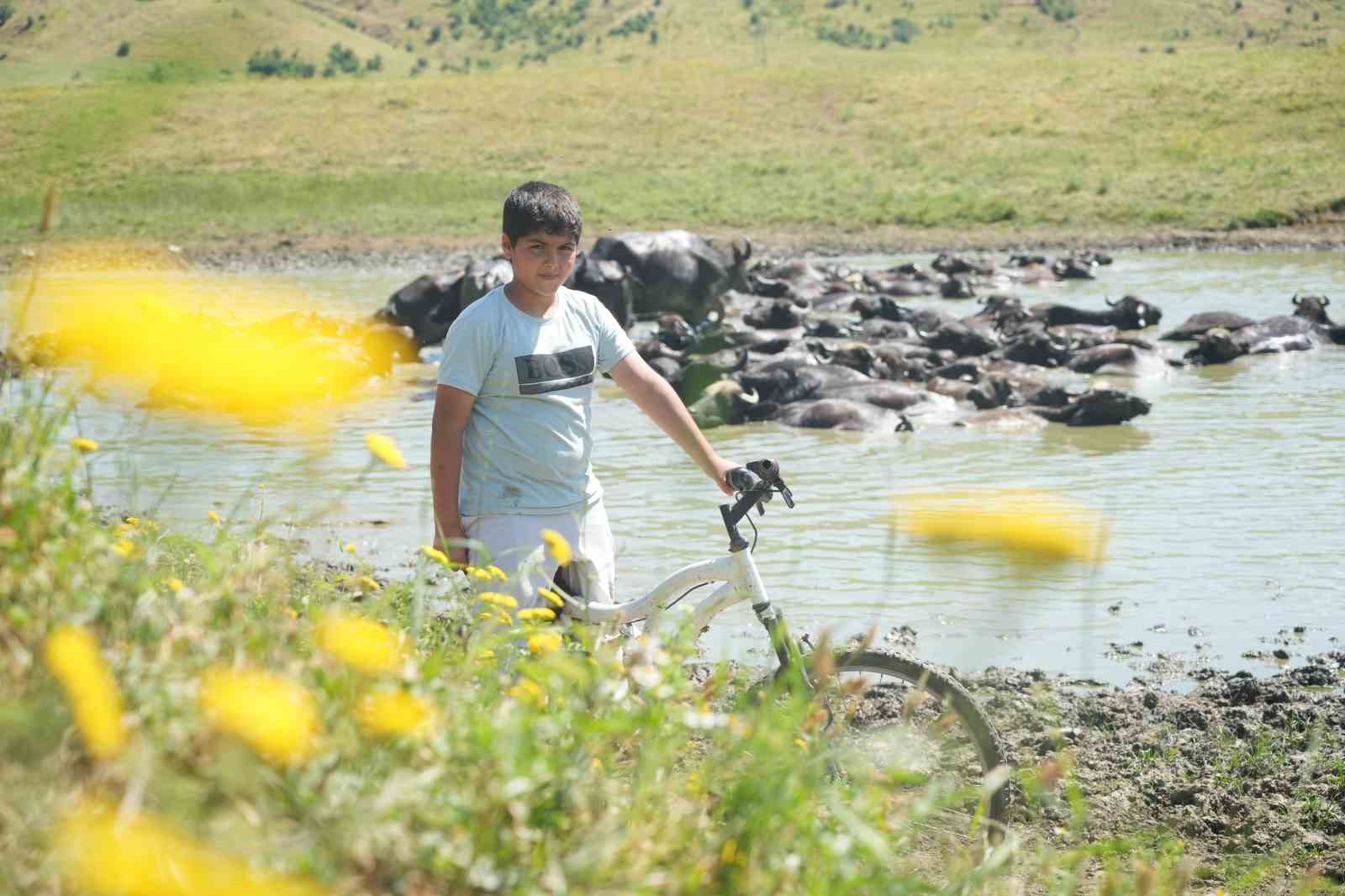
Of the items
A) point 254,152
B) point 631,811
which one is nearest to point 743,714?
point 631,811

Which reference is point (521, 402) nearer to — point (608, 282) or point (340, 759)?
point (340, 759)

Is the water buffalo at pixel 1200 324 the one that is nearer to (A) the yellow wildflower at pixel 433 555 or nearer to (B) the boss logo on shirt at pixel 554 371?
(B) the boss logo on shirt at pixel 554 371

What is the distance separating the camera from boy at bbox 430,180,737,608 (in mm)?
4461

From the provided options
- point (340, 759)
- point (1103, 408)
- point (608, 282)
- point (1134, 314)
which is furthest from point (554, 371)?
point (608, 282)

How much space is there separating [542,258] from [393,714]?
2.49m

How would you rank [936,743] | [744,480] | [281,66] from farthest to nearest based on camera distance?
[281,66] → [744,480] → [936,743]

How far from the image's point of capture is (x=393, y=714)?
2.11 meters

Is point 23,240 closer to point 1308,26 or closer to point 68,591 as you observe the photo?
point 68,591

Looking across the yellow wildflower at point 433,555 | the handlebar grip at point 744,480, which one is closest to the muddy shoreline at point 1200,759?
the handlebar grip at point 744,480

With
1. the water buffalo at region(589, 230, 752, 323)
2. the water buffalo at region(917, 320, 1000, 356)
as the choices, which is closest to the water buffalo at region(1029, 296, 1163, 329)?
the water buffalo at region(917, 320, 1000, 356)

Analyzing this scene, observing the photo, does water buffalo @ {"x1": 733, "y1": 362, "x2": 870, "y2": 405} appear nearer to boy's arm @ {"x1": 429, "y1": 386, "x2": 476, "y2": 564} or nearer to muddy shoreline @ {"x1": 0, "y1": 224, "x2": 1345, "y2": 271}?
boy's arm @ {"x1": 429, "y1": 386, "x2": 476, "y2": 564}

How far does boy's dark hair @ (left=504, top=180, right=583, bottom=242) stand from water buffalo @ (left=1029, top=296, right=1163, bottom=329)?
17.0 metres

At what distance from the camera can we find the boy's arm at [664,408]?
4.54m

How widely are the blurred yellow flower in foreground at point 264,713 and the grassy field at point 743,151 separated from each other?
16234 mm
